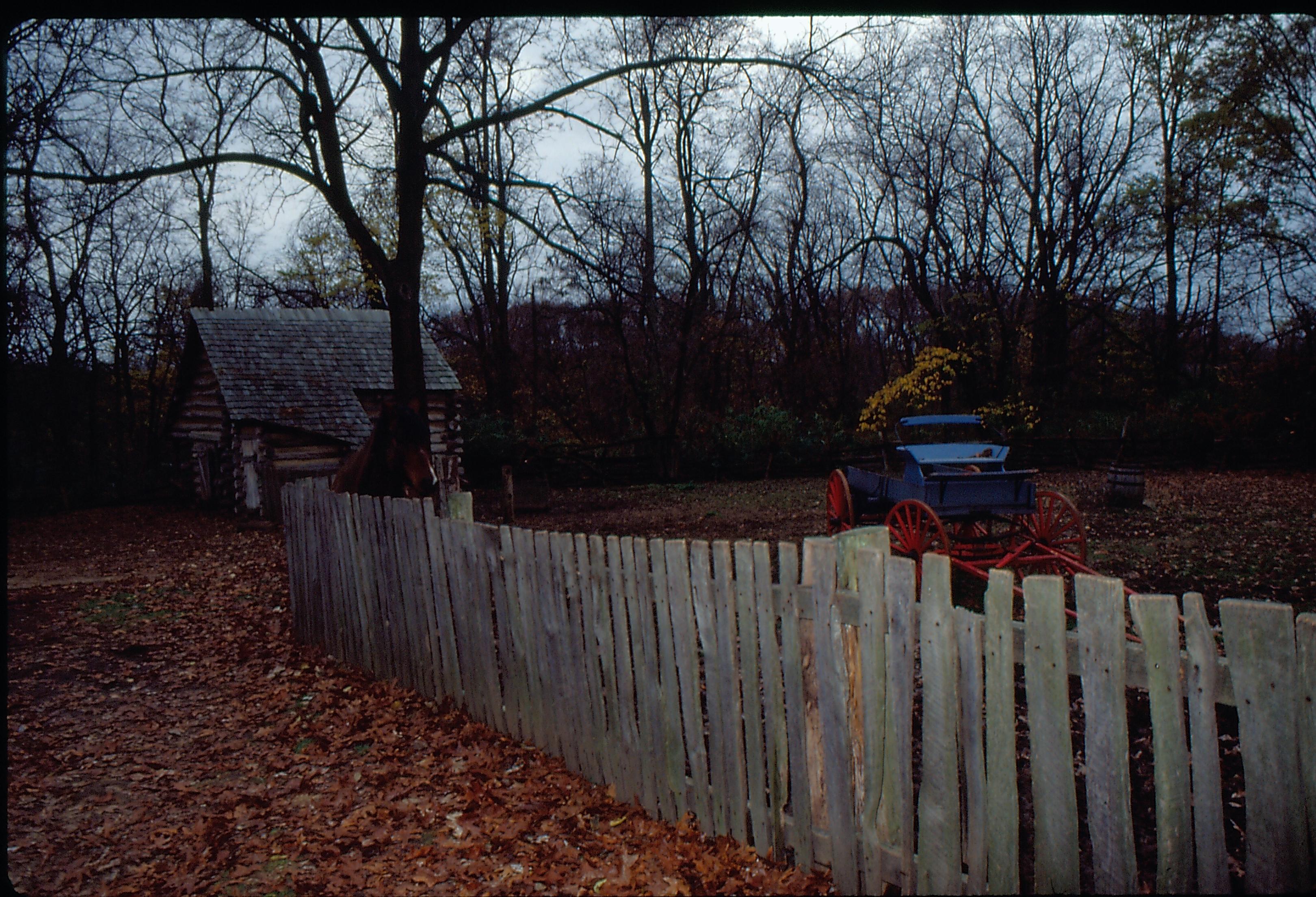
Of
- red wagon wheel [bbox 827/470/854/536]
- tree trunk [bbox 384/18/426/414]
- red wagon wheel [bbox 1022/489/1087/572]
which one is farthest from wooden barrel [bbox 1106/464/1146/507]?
tree trunk [bbox 384/18/426/414]

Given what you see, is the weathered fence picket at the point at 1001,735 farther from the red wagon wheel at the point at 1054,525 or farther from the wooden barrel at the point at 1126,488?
the wooden barrel at the point at 1126,488

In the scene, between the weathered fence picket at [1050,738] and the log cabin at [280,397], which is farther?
the log cabin at [280,397]

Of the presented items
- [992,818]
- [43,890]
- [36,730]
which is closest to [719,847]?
[992,818]

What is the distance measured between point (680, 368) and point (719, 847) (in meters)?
19.1

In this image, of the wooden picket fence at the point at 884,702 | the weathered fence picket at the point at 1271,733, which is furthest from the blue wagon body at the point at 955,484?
the weathered fence picket at the point at 1271,733

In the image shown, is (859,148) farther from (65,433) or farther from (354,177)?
(65,433)

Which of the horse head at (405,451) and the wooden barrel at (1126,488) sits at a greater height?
the horse head at (405,451)

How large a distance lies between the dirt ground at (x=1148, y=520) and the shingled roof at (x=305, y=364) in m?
3.83

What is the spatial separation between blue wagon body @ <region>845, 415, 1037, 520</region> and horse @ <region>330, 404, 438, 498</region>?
489 centimetres

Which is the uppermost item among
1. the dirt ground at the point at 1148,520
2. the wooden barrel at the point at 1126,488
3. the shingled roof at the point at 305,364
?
the shingled roof at the point at 305,364

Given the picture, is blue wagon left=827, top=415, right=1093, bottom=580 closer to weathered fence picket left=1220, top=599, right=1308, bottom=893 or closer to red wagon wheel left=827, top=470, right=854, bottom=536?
red wagon wheel left=827, top=470, right=854, bottom=536

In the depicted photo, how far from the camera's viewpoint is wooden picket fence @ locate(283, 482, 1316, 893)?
2.22 meters

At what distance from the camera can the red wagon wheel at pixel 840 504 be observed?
9141 mm

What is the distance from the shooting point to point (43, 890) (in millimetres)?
3299
